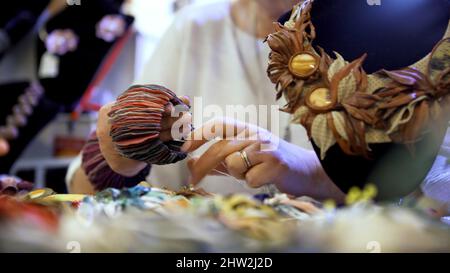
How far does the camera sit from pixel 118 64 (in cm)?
58

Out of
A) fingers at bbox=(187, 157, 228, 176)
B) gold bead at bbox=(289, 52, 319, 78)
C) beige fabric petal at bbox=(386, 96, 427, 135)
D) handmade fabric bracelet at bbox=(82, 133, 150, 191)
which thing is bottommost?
handmade fabric bracelet at bbox=(82, 133, 150, 191)

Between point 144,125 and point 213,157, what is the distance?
0.06 m

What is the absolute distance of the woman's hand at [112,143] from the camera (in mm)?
379

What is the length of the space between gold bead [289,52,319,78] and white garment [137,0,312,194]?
3 cm

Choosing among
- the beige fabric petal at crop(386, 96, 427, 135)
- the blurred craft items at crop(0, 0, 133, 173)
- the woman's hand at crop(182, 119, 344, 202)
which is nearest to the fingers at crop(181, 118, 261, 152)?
A: the woman's hand at crop(182, 119, 344, 202)

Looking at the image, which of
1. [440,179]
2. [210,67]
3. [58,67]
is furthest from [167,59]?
[58,67]

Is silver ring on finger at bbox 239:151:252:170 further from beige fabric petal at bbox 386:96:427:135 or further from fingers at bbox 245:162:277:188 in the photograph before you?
beige fabric petal at bbox 386:96:427:135

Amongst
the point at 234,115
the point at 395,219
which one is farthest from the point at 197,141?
the point at 395,219

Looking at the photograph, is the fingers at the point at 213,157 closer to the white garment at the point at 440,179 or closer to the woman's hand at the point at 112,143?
the woman's hand at the point at 112,143

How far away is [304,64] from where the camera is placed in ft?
1.17

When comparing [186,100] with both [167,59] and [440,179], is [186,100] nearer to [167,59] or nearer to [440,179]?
[167,59]

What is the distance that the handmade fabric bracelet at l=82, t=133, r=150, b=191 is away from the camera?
1.35ft

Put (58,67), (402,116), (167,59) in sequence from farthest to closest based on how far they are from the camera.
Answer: (58,67) → (167,59) → (402,116)

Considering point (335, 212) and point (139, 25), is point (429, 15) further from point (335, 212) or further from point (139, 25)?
point (139, 25)
